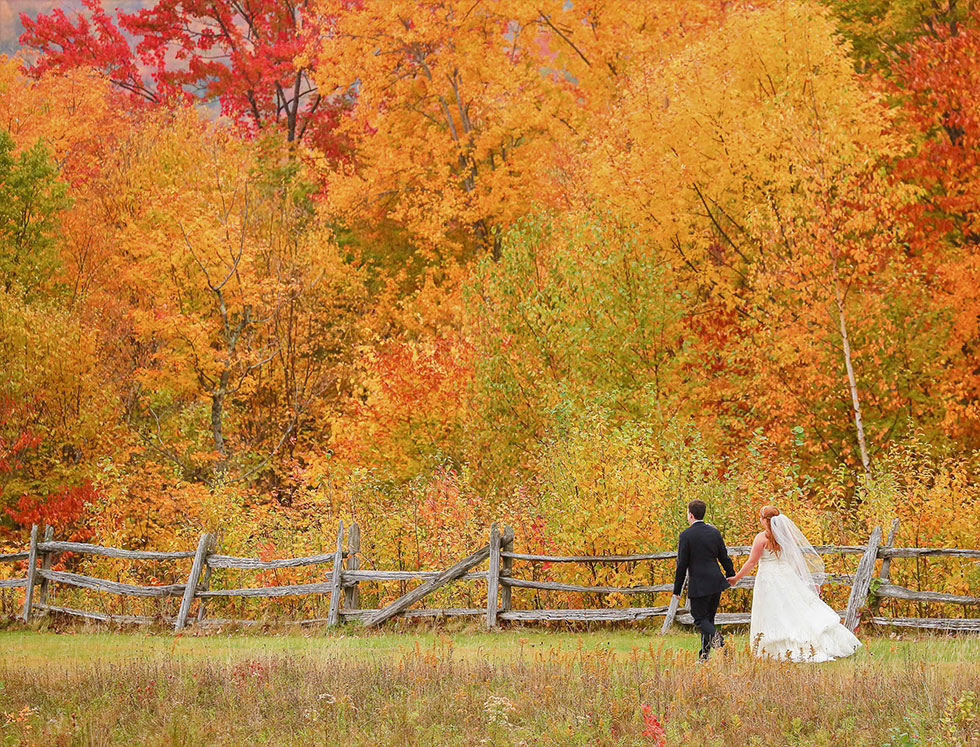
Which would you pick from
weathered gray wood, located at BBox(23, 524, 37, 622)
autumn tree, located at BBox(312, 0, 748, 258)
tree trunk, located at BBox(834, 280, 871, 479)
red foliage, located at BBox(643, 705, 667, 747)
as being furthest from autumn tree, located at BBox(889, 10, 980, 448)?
weathered gray wood, located at BBox(23, 524, 37, 622)

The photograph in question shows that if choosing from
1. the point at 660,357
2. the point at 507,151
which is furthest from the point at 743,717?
the point at 507,151

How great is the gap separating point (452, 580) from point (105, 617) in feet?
20.3

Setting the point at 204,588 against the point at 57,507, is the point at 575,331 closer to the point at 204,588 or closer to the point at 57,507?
the point at 204,588

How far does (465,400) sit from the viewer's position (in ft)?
72.6

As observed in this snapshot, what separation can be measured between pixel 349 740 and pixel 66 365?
1754 centimetres

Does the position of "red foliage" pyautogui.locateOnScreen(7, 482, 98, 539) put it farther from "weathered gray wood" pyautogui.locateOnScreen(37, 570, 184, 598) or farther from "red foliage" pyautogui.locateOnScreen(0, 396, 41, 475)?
"weathered gray wood" pyautogui.locateOnScreen(37, 570, 184, 598)

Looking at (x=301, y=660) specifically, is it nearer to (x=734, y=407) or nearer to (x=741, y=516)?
(x=741, y=516)

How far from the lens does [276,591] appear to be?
1541 cm

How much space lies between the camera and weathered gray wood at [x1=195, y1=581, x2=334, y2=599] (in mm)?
15172

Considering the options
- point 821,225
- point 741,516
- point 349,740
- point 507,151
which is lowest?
point 349,740

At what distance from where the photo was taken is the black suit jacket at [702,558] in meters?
10.6

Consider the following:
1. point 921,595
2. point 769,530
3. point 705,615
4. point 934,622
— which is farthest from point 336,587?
point 934,622

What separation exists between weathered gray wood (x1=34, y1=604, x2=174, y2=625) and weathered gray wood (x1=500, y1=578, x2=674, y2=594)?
5.76 m

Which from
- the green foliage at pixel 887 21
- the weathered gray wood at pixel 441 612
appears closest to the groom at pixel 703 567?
the weathered gray wood at pixel 441 612
